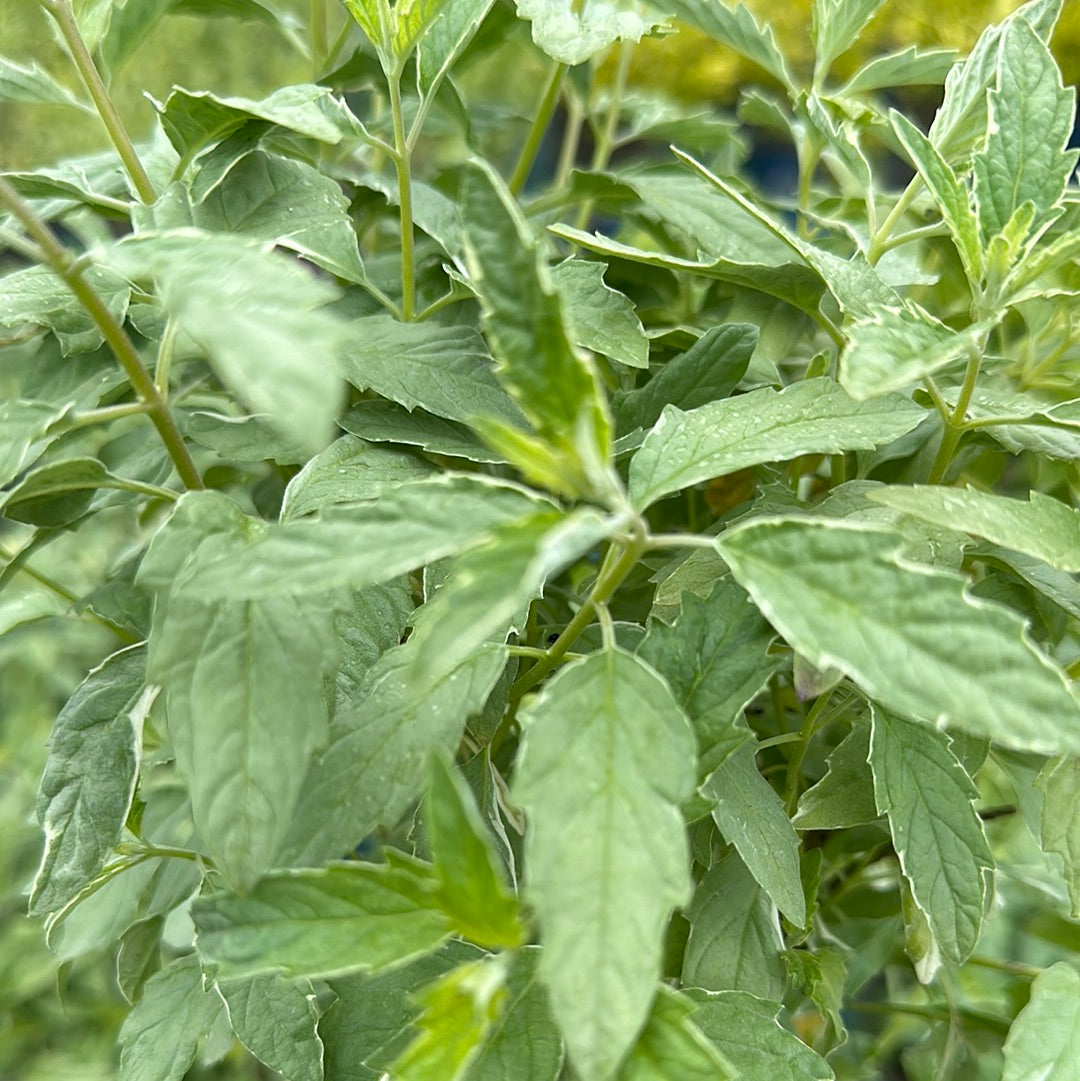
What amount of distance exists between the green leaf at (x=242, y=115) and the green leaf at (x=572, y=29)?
8cm

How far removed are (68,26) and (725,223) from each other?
27 centimetres

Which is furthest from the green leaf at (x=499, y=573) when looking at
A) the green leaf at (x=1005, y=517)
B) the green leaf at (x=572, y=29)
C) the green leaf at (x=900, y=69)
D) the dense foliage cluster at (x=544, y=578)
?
the green leaf at (x=900, y=69)

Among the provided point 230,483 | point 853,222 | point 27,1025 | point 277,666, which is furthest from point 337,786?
point 27,1025

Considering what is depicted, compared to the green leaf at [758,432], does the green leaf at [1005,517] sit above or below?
below

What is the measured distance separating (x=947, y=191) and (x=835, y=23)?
19 cm

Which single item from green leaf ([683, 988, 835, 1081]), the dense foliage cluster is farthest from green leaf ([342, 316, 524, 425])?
green leaf ([683, 988, 835, 1081])

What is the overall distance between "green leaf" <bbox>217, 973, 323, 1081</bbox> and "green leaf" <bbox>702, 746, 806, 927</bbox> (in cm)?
15

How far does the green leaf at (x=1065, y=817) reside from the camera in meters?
0.37

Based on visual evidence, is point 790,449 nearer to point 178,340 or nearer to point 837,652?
point 837,652

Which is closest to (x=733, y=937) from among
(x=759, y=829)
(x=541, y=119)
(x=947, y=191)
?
(x=759, y=829)

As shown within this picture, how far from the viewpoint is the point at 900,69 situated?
508 mm

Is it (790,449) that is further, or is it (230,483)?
(230,483)

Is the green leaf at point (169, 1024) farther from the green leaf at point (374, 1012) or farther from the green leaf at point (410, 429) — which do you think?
the green leaf at point (410, 429)

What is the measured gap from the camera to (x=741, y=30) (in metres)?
0.48
